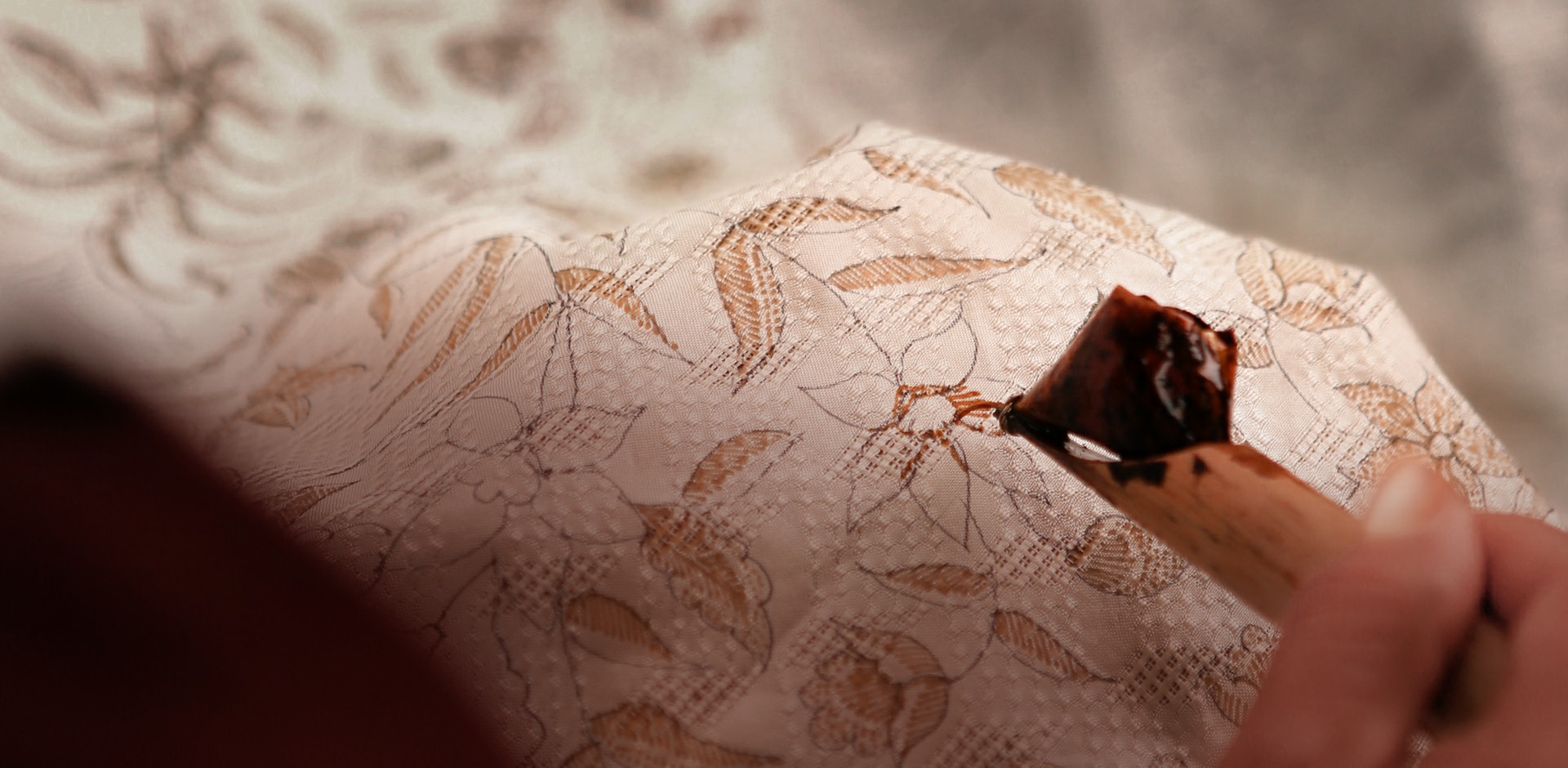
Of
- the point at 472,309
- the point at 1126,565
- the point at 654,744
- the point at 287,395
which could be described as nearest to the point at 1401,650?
the point at 1126,565

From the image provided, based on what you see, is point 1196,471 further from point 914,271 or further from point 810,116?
point 810,116

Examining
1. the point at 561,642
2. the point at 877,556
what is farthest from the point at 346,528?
the point at 877,556

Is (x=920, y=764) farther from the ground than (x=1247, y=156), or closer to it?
Answer: closer to it

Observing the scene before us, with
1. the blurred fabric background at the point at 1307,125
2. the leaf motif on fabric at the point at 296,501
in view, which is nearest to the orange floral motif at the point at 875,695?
the leaf motif on fabric at the point at 296,501

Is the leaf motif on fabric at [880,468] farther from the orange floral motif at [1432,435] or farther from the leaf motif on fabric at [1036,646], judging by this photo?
the orange floral motif at [1432,435]

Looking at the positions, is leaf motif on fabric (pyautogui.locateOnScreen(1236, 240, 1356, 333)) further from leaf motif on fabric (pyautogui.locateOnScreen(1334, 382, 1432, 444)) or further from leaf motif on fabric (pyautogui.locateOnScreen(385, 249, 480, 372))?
leaf motif on fabric (pyautogui.locateOnScreen(385, 249, 480, 372))

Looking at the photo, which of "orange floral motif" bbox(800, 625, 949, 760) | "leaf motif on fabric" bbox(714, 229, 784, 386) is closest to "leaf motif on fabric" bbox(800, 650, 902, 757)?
"orange floral motif" bbox(800, 625, 949, 760)

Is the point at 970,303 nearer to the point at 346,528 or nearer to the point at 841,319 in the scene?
the point at 841,319
